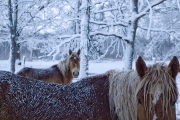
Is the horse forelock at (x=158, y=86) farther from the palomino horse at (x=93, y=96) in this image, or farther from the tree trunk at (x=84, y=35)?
the tree trunk at (x=84, y=35)

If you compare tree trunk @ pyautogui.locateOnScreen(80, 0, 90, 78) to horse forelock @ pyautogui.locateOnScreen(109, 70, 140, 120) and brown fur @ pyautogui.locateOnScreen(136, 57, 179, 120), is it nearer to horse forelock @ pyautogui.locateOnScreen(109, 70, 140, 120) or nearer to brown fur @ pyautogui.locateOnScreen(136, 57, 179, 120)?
horse forelock @ pyautogui.locateOnScreen(109, 70, 140, 120)

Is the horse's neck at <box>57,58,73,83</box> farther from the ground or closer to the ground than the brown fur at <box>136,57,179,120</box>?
closer to the ground

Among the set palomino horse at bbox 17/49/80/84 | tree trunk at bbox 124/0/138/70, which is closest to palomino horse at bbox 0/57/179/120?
palomino horse at bbox 17/49/80/84

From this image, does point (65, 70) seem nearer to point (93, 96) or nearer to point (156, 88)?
point (93, 96)

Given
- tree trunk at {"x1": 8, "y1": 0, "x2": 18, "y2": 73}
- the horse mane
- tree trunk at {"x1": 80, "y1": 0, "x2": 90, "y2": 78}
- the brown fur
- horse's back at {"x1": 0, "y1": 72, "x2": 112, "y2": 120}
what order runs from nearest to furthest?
the brown fur → horse's back at {"x1": 0, "y1": 72, "x2": 112, "y2": 120} → the horse mane → tree trunk at {"x1": 80, "y1": 0, "x2": 90, "y2": 78} → tree trunk at {"x1": 8, "y1": 0, "x2": 18, "y2": 73}

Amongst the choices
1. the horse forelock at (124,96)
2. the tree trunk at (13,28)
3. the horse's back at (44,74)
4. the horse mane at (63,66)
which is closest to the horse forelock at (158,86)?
the horse forelock at (124,96)

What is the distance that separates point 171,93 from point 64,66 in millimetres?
6636

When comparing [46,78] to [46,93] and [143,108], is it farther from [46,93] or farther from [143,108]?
[143,108]

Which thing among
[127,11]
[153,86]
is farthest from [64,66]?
[153,86]

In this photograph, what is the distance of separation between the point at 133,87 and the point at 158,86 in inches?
13.3

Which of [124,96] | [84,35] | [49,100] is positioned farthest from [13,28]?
[124,96]

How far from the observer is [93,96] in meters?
2.49

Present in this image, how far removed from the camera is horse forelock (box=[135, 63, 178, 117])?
204cm

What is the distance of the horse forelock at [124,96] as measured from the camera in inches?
92.5
